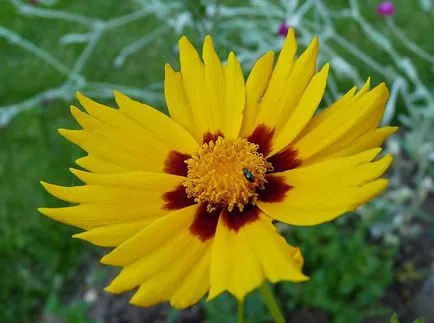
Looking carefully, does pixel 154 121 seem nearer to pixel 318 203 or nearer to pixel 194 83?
pixel 194 83

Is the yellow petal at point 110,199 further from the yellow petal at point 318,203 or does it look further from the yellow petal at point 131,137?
the yellow petal at point 318,203

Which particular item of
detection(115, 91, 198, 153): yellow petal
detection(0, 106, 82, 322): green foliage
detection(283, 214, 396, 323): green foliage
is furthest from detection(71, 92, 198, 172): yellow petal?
detection(0, 106, 82, 322): green foliage

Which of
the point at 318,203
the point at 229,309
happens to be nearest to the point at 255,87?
the point at 318,203

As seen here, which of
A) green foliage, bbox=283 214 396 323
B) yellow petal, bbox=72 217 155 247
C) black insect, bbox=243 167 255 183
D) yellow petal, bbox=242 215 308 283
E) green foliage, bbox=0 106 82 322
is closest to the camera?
yellow petal, bbox=242 215 308 283

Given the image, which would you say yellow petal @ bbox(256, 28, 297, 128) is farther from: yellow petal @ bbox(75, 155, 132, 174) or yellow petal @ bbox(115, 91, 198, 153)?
yellow petal @ bbox(75, 155, 132, 174)

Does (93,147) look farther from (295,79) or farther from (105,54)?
(105,54)
